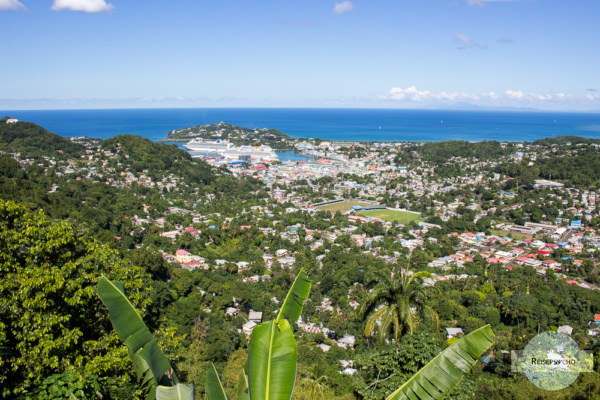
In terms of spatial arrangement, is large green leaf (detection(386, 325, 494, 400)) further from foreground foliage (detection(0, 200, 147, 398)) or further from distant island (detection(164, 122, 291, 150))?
distant island (detection(164, 122, 291, 150))

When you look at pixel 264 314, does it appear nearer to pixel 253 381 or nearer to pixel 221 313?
pixel 221 313

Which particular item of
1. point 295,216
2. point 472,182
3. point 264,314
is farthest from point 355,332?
point 472,182

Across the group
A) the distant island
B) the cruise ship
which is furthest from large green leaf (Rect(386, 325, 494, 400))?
the distant island

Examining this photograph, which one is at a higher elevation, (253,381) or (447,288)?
(253,381)

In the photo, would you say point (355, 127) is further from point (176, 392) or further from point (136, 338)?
point (176, 392)

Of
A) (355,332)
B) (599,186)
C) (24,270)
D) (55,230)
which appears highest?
(55,230)

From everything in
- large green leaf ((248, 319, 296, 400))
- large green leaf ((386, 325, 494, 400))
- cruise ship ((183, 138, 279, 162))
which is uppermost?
large green leaf ((248, 319, 296, 400))

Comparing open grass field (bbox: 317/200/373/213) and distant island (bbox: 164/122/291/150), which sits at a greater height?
distant island (bbox: 164/122/291/150)
